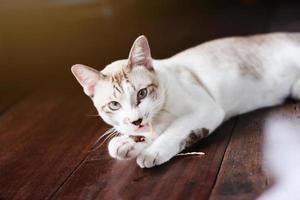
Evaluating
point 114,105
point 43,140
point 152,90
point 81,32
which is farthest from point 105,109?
point 81,32

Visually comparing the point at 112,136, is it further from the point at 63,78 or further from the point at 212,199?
the point at 63,78

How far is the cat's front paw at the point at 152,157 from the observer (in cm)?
126

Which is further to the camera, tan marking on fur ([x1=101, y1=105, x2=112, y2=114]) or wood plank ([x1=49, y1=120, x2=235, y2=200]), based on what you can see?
tan marking on fur ([x1=101, y1=105, x2=112, y2=114])

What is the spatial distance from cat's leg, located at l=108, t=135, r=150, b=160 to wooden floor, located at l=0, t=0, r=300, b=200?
0.10 feet

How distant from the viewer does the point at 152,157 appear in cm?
126

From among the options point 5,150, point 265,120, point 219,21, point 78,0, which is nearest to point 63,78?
point 78,0

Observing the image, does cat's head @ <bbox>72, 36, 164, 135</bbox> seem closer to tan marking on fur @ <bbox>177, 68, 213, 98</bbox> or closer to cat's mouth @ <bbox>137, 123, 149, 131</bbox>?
cat's mouth @ <bbox>137, 123, 149, 131</bbox>

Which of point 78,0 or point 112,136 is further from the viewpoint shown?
point 78,0

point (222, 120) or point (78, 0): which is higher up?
point (78, 0)

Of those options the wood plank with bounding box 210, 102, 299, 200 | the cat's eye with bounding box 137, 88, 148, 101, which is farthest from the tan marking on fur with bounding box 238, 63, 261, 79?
the cat's eye with bounding box 137, 88, 148, 101

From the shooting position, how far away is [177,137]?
132cm

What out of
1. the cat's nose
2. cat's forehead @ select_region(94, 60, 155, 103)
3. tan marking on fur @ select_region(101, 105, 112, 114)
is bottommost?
the cat's nose

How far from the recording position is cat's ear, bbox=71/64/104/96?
128cm

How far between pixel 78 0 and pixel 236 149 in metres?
0.98
